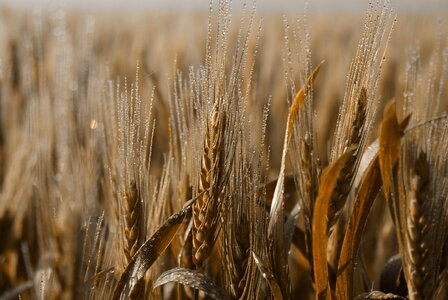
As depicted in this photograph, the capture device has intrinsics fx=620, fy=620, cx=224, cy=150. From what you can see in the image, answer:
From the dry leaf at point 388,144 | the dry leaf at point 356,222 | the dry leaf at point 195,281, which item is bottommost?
the dry leaf at point 195,281

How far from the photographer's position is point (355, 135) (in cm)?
122

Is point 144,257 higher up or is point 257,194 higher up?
point 257,194

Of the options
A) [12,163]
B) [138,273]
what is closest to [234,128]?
[138,273]

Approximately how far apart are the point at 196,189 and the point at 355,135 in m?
0.33

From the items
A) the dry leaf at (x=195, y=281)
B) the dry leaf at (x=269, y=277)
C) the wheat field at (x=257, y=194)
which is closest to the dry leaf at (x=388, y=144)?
the wheat field at (x=257, y=194)

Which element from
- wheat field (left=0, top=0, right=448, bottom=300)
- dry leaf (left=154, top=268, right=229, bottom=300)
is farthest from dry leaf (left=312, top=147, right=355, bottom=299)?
dry leaf (left=154, top=268, right=229, bottom=300)

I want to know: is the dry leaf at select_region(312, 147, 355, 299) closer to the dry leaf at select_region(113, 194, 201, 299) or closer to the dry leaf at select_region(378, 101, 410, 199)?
the dry leaf at select_region(378, 101, 410, 199)

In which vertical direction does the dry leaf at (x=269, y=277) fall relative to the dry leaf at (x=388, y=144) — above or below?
below

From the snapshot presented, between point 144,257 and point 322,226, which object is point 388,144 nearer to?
point 322,226

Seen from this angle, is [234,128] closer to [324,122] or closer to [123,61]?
[324,122]

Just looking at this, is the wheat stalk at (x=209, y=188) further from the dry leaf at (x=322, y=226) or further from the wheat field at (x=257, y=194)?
the dry leaf at (x=322, y=226)

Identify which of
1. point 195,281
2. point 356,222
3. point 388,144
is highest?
point 388,144

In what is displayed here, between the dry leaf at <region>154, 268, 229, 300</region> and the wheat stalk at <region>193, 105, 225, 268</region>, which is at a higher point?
the wheat stalk at <region>193, 105, 225, 268</region>

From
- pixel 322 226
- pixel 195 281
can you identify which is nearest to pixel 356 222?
pixel 322 226
